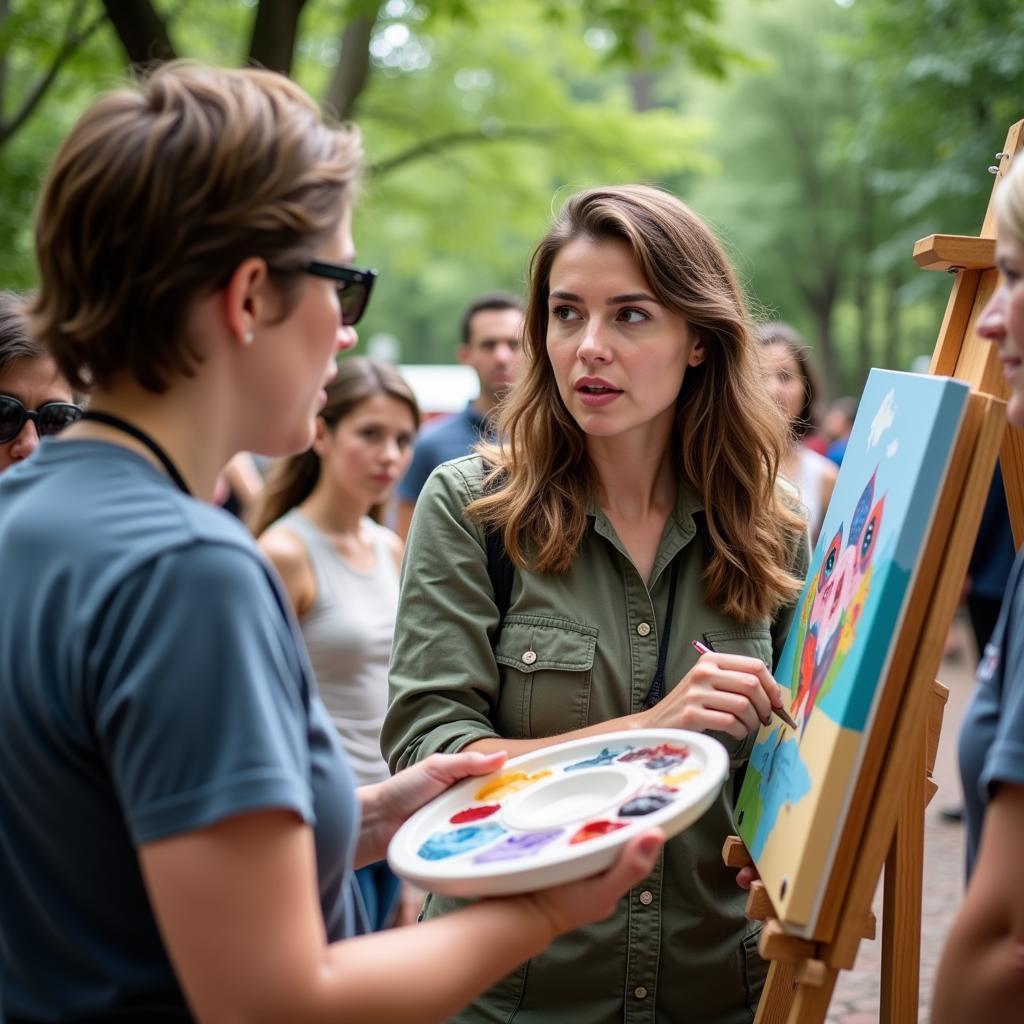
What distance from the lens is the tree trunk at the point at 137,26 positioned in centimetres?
680

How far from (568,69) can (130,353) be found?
1457 cm

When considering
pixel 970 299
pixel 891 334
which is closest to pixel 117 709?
pixel 970 299

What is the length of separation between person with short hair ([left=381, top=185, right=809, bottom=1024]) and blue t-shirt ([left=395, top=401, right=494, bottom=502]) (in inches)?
142

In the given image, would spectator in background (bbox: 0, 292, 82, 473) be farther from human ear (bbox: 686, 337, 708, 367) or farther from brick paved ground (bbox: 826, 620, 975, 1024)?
brick paved ground (bbox: 826, 620, 975, 1024)

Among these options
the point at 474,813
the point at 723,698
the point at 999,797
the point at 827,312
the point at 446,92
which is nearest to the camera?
the point at 999,797

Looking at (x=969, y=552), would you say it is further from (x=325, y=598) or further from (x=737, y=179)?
(x=737, y=179)

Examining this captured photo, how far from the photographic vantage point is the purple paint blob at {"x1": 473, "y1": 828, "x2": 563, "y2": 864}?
177 cm

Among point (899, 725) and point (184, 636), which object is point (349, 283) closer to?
point (184, 636)

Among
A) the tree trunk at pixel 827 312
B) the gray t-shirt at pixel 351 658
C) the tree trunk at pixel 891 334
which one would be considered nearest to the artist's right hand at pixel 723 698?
the gray t-shirt at pixel 351 658

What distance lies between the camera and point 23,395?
102 inches

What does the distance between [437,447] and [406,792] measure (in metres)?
4.40

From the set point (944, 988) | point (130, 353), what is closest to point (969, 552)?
point (944, 988)

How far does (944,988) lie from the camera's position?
1730 millimetres

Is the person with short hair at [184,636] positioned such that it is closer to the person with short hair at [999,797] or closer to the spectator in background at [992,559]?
the person with short hair at [999,797]
